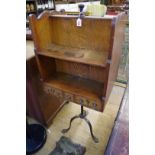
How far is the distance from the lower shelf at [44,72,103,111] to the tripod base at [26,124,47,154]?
0.56m

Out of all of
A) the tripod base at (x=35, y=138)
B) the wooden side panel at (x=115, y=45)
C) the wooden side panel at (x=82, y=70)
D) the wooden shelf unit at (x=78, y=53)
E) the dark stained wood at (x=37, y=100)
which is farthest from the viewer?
the tripod base at (x=35, y=138)

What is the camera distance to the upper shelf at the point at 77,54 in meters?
0.97

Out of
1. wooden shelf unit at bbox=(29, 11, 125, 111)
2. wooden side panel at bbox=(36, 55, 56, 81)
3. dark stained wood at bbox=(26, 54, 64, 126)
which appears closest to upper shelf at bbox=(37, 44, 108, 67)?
wooden shelf unit at bbox=(29, 11, 125, 111)

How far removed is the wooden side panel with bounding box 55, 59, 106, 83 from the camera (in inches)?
48.6

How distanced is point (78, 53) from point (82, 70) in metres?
0.25

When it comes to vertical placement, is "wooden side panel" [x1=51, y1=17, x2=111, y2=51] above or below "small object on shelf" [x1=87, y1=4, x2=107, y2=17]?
below

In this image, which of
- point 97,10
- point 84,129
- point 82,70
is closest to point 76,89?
point 82,70

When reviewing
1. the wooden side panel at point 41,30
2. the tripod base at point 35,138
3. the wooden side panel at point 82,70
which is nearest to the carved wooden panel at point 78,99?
the wooden side panel at point 82,70

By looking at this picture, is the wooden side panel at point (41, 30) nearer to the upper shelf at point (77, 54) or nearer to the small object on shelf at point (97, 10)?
the upper shelf at point (77, 54)

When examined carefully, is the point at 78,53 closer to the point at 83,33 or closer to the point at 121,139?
the point at 83,33

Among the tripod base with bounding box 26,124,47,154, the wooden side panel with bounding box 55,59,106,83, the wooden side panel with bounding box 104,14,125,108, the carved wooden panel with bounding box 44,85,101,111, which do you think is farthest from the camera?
the tripod base with bounding box 26,124,47,154

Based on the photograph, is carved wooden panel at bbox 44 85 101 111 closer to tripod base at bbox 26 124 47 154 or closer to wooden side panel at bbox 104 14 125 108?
wooden side panel at bbox 104 14 125 108

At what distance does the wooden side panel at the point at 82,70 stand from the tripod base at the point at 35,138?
0.69 metres
